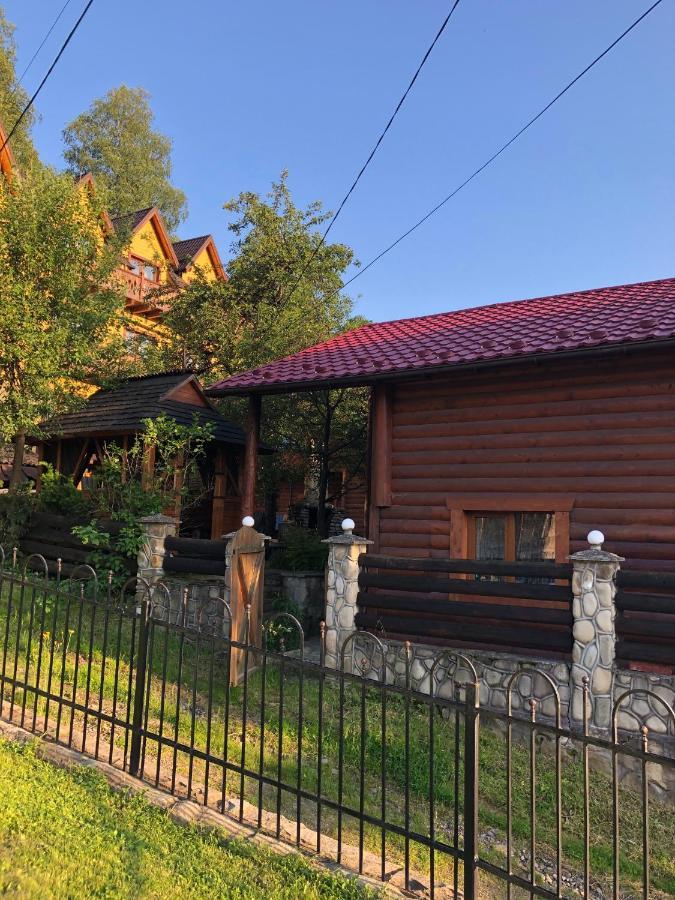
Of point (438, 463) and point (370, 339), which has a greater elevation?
point (370, 339)

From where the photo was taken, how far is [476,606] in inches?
273

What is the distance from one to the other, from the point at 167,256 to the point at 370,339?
79.0ft

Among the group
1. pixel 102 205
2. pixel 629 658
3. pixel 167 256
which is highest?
pixel 167 256

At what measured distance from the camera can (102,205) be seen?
48.9 ft

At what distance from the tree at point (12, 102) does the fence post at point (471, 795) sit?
29.0 metres

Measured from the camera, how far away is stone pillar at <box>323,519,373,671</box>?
297 inches

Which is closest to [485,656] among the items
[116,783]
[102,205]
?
[116,783]

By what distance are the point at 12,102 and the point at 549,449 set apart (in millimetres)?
30347

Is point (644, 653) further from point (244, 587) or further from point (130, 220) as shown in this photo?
point (130, 220)

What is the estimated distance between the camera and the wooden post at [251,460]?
9844 mm

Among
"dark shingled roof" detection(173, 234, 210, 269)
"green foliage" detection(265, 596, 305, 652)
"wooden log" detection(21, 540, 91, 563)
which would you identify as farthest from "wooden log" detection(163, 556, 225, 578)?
"dark shingled roof" detection(173, 234, 210, 269)

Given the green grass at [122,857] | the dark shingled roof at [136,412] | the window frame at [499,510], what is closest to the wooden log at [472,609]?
the window frame at [499,510]

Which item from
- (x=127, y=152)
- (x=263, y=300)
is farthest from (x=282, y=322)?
(x=127, y=152)

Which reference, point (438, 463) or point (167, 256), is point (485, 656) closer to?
point (438, 463)
